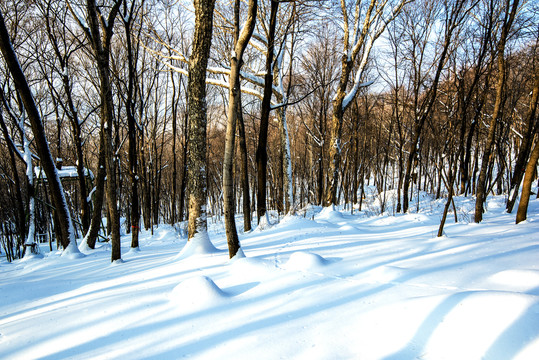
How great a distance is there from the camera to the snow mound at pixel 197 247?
4.46 meters

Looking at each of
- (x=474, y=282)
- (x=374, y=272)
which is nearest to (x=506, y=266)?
(x=474, y=282)

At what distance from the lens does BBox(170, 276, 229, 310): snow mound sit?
2.58 metres

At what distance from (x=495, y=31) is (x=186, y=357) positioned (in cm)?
888

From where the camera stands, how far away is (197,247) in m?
4.52

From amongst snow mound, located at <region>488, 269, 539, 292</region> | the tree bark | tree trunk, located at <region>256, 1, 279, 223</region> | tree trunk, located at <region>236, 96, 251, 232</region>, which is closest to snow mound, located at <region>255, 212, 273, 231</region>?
tree trunk, located at <region>256, 1, 279, 223</region>

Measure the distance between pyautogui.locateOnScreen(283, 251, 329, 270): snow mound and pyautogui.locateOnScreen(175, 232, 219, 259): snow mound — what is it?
1588 mm

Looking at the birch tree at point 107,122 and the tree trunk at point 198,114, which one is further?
the birch tree at point 107,122

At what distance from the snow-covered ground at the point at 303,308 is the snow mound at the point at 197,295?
0.01 m

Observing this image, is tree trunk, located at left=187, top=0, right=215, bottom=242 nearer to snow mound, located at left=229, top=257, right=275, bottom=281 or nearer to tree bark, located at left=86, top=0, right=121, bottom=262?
snow mound, located at left=229, top=257, right=275, bottom=281

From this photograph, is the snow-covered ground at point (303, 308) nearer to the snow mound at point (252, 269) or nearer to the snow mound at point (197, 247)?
the snow mound at point (252, 269)

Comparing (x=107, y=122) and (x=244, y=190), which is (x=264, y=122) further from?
(x=107, y=122)

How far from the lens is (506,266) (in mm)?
2998

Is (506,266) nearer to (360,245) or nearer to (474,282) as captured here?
(474,282)

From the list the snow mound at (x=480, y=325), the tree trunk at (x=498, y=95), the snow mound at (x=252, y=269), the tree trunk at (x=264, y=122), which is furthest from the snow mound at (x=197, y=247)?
the tree trunk at (x=498, y=95)
